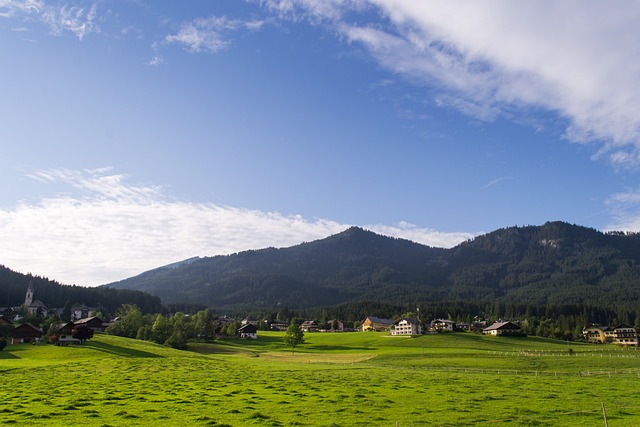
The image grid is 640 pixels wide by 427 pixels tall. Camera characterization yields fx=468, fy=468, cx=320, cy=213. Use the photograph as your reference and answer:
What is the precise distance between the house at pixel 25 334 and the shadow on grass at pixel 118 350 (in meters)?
19.2

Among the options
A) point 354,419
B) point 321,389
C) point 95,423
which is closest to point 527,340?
point 321,389

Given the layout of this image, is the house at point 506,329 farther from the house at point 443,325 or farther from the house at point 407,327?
the house at point 407,327

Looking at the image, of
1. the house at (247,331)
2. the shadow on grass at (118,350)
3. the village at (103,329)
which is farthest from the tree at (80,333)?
the house at (247,331)

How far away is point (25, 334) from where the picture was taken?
105m

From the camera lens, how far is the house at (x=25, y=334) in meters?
103

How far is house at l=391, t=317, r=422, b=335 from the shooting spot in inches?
6299

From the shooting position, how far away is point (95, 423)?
2661 centimetres

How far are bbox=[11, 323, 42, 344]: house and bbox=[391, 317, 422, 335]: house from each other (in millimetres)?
109958

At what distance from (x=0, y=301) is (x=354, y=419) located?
217 m

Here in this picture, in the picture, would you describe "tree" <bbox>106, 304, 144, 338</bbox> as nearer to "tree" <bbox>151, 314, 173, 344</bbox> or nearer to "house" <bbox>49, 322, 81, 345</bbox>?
"tree" <bbox>151, 314, 173, 344</bbox>

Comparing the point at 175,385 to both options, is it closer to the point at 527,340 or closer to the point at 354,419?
the point at 354,419

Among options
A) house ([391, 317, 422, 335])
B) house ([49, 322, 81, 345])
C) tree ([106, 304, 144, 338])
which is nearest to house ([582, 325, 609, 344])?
house ([391, 317, 422, 335])

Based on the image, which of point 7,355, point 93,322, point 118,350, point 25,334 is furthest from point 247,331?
point 7,355

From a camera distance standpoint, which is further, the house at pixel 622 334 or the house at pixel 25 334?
the house at pixel 622 334
